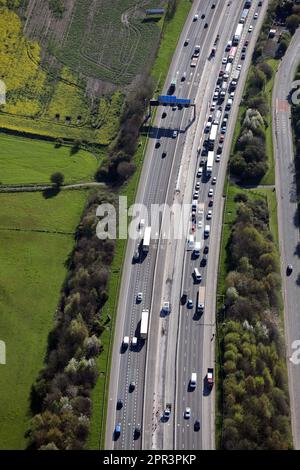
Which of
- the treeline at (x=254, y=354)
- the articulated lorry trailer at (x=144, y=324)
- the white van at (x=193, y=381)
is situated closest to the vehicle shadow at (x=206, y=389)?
the white van at (x=193, y=381)

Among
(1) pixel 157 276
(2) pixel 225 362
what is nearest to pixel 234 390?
(2) pixel 225 362

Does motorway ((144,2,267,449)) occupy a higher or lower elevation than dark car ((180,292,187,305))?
lower

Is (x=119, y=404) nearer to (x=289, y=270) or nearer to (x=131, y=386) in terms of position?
(x=131, y=386)

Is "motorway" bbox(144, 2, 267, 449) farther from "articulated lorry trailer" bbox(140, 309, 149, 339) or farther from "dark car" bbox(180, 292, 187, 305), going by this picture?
"articulated lorry trailer" bbox(140, 309, 149, 339)

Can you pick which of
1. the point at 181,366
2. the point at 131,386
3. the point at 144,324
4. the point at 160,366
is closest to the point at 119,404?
the point at 131,386

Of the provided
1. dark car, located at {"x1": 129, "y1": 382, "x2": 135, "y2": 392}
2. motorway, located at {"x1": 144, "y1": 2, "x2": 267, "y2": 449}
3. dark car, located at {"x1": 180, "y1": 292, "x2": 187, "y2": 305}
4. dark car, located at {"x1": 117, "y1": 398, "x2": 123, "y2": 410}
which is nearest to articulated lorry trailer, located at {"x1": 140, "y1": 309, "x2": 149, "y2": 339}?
motorway, located at {"x1": 144, "y1": 2, "x2": 267, "y2": 449}
